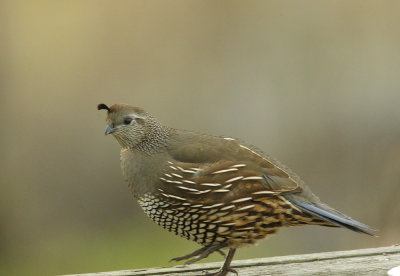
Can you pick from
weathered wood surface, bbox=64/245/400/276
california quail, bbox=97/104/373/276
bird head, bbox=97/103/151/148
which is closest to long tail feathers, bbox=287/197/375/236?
california quail, bbox=97/104/373/276

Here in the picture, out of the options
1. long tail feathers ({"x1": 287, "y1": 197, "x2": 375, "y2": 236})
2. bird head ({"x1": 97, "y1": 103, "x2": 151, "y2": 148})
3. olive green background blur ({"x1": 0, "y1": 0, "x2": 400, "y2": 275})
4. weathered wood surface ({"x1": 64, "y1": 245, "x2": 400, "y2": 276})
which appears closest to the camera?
weathered wood surface ({"x1": 64, "y1": 245, "x2": 400, "y2": 276})

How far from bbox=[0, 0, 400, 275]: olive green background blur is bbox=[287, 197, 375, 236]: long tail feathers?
315cm

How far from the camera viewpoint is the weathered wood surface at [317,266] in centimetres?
379

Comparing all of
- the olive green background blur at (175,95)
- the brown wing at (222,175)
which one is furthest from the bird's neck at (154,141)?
the olive green background blur at (175,95)

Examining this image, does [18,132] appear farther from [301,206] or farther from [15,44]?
[301,206]

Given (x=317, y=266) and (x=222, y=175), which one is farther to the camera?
(x=222, y=175)

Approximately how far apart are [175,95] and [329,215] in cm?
353

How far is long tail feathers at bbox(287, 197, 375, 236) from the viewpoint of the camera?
3.95 m

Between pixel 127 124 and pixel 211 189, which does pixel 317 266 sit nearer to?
pixel 211 189

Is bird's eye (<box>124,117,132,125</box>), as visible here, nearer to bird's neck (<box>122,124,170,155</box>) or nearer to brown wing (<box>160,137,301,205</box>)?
bird's neck (<box>122,124,170,155</box>)

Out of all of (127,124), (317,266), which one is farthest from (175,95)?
(317,266)

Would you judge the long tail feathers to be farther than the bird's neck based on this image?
No

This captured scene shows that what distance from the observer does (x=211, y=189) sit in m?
3.96

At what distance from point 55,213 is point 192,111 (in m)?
1.68
